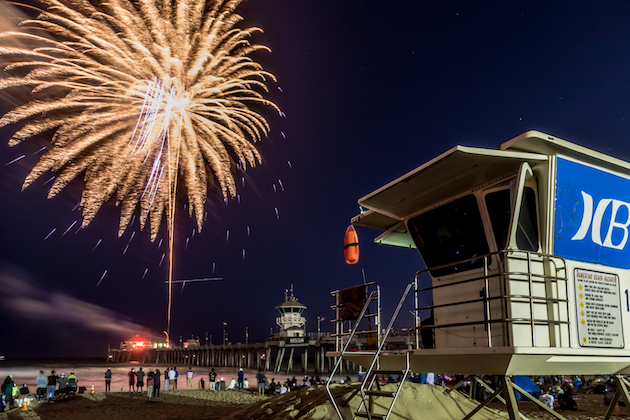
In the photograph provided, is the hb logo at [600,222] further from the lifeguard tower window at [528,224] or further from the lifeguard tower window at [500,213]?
the lifeguard tower window at [500,213]

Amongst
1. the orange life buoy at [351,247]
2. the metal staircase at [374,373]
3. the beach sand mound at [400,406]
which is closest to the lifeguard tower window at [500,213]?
the metal staircase at [374,373]

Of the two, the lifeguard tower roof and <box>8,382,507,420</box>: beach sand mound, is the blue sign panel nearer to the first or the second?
the lifeguard tower roof

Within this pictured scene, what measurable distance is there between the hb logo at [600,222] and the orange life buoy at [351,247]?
4.24 meters

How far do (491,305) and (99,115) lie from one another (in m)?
19.5

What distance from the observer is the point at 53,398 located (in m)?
22.7

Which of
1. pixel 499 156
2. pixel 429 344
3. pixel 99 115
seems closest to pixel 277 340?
pixel 99 115

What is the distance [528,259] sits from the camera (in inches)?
257

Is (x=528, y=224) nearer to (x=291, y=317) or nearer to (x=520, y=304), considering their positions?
(x=520, y=304)

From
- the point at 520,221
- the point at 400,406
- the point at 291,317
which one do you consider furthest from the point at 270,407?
the point at 291,317

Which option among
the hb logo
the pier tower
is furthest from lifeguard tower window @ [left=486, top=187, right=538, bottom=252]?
the pier tower

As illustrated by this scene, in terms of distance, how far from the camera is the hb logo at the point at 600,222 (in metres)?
7.70

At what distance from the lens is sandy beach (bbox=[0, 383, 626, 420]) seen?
944 cm

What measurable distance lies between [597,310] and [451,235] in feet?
8.21

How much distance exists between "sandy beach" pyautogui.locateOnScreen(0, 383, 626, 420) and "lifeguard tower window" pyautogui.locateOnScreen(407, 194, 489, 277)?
2783 mm
